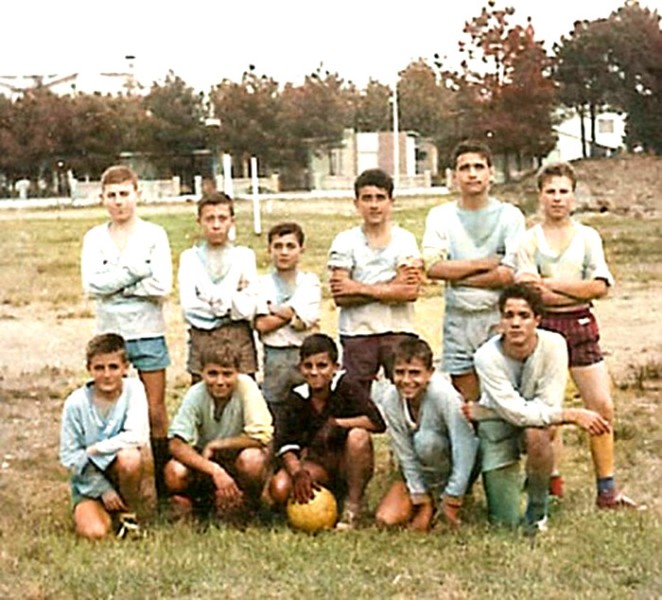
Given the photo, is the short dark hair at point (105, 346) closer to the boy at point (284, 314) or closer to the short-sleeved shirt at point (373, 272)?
the boy at point (284, 314)

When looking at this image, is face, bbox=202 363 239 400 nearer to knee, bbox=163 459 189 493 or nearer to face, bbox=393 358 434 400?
knee, bbox=163 459 189 493

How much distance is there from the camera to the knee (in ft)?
19.3

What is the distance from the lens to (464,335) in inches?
244

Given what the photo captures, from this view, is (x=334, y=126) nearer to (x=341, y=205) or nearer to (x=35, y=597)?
(x=341, y=205)

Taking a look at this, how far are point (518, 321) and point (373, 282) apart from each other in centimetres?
87

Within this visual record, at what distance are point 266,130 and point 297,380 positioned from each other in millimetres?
47751

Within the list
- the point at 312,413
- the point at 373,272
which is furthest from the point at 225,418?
the point at 373,272

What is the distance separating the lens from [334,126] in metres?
55.5

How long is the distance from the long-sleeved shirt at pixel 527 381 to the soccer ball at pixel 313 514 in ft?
2.60

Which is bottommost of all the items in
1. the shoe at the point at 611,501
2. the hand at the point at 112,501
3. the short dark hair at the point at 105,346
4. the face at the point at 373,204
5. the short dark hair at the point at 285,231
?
the shoe at the point at 611,501

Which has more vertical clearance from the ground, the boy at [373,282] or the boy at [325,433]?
the boy at [373,282]

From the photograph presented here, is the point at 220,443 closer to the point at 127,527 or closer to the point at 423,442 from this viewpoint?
the point at 127,527

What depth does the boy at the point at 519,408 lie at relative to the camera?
5.59 m

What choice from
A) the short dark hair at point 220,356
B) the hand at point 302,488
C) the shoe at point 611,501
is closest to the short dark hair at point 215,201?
the short dark hair at point 220,356
